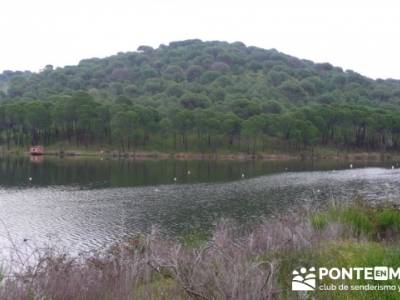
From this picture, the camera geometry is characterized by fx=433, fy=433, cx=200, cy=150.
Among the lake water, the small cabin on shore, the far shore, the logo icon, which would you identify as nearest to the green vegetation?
the logo icon

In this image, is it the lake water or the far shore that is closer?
the lake water

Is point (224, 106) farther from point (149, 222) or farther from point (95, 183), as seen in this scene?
point (149, 222)

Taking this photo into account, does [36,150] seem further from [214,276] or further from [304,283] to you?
[214,276]

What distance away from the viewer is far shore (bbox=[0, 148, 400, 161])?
123769 millimetres

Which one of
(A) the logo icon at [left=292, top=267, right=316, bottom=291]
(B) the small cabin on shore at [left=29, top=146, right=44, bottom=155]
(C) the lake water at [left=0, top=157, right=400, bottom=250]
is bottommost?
(C) the lake water at [left=0, top=157, right=400, bottom=250]

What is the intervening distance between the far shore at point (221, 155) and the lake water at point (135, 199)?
141 ft

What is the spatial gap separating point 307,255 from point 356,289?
340 centimetres

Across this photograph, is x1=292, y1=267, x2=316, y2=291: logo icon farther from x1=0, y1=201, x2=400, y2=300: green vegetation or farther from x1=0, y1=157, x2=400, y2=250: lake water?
x1=0, y1=157, x2=400, y2=250: lake water

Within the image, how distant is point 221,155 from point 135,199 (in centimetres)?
8186

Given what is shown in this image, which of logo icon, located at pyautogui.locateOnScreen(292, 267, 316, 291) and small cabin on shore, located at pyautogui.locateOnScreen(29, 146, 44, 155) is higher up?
logo icon, located at pyautogui.locateOnScreen(292, 267, 316, 291)

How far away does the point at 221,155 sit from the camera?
130500mm

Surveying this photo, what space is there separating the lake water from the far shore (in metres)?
43.1

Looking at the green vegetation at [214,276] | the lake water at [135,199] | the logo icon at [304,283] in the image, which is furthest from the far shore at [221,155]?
the logo icon at [304,283]

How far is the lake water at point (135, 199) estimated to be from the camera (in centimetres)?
3475
